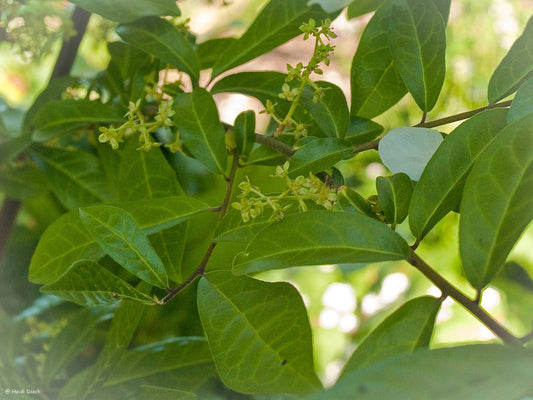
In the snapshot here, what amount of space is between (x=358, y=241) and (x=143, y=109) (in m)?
0.23

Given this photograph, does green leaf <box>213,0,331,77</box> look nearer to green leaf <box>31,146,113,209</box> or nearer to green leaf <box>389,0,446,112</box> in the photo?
green leaf <box>389,0,446,112</box>

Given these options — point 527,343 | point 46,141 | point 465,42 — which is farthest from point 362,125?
point 465,42

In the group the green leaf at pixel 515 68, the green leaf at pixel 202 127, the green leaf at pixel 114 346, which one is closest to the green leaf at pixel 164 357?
the green leaf at pixel 114 346

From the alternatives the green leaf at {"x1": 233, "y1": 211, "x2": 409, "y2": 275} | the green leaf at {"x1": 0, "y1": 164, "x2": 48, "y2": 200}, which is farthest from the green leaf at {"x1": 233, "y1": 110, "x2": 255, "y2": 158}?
the green leaf at {"x1": 0, "y1": 164, "x2": 48, "y2": 200}

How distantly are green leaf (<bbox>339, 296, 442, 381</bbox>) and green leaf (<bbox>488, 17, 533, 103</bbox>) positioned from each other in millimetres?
120

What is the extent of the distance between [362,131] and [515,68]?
83 millimetres

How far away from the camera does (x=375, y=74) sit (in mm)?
334

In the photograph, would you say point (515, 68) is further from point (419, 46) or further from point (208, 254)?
point (208, 254)

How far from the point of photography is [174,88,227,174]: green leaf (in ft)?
1.07

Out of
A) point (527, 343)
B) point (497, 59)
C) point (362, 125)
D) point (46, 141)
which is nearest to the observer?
point (527, 343)

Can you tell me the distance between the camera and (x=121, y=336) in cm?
34

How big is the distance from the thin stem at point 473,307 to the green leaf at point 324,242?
0.05ft

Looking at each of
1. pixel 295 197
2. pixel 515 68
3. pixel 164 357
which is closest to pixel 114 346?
pixel 164 357

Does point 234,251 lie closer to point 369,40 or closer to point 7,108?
point 369,40
